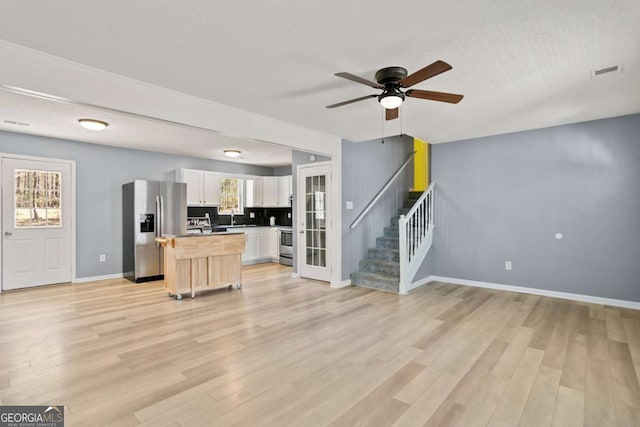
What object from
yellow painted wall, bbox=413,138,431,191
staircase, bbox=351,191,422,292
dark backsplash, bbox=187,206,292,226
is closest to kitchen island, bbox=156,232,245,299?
staircase, bbox=351,191,422,292

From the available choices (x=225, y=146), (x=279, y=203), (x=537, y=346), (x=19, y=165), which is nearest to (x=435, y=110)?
(x=537, y=346)

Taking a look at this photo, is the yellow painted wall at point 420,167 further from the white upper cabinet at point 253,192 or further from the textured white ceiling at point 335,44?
the textured white ceiling at point 335,44

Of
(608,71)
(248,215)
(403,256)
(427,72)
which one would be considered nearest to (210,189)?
(248,215)

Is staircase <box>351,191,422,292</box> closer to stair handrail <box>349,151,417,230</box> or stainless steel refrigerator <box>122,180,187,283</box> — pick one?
stair handrail <box>349,151,417,230</box>

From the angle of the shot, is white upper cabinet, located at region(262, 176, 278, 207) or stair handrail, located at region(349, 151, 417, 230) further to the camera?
white upper cabinet, located at region(262, 176, 278, 207)

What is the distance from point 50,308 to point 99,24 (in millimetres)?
3662

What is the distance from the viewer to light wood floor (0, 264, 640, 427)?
6.41 ft

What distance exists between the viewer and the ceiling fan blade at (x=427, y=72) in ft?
7.20

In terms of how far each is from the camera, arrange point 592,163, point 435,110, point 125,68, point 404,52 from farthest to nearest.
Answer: point 592,163, point 435,110, point 125,68, point 404,52

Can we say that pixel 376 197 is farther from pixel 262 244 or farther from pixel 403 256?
pixel 262 244

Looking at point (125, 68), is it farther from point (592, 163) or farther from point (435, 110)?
point (592, 163)

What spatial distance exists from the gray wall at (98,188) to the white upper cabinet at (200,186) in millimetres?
654

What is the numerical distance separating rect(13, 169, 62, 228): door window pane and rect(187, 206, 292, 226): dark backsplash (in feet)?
7.58

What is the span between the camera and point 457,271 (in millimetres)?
5477
